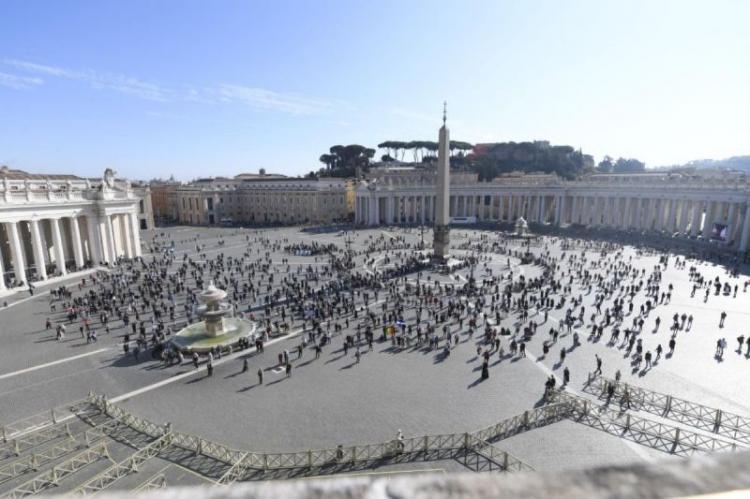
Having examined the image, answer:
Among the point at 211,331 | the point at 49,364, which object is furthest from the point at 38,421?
the point at 211,331

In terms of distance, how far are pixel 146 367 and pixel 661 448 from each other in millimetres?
17826

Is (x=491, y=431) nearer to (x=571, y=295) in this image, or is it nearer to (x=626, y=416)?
(x=626, y=416)

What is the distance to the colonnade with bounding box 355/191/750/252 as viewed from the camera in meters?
45.3

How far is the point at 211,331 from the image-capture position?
19.6 meters

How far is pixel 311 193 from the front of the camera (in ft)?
253

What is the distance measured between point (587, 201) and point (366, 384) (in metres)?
61.3

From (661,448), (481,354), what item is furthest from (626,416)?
(481,354)

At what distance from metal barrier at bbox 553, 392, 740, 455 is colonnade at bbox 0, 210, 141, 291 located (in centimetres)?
3692

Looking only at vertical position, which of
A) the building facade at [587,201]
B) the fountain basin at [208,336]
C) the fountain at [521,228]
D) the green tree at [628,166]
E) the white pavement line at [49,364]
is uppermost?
the green tree at [628,166]

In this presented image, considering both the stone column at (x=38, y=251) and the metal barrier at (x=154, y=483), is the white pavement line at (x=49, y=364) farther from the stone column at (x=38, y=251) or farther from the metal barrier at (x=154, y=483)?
the stone column at (x=38, y=251)

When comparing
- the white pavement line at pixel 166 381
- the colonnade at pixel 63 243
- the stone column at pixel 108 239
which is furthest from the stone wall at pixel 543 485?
the stone column at pixel 108 239

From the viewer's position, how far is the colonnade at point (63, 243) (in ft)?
105

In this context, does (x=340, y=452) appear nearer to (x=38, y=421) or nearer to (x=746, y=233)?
(x=38, y=421)

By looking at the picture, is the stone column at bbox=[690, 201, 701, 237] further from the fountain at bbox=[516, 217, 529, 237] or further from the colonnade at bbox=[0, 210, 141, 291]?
the colonnade at bbox=[0, 210, 141, 291]
